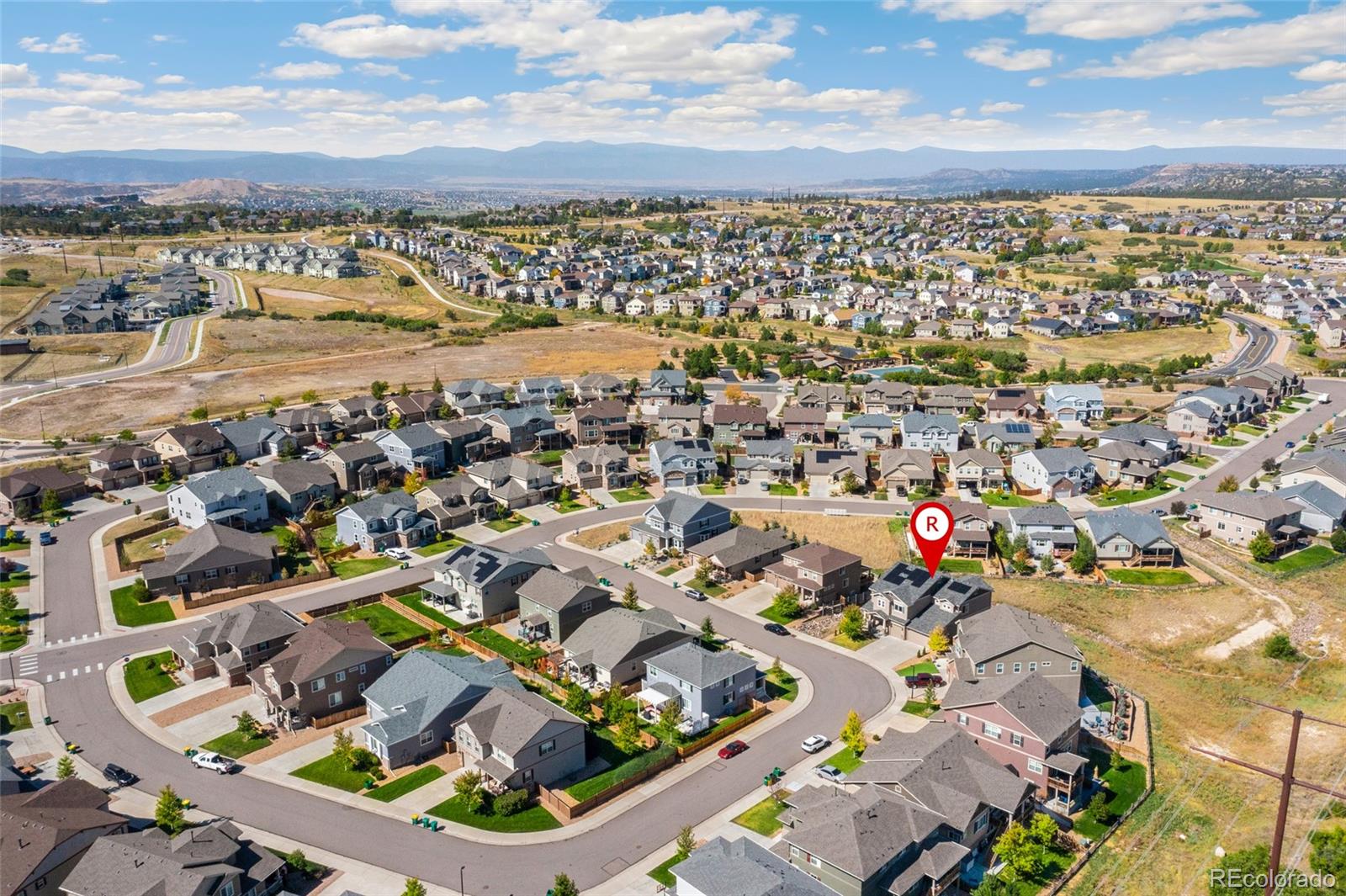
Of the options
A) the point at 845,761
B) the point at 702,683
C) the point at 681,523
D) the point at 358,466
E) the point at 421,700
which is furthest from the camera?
Result: the point at 358,466

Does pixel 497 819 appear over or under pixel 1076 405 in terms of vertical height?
under

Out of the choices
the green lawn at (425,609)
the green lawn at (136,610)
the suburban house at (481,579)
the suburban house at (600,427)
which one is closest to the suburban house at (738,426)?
the suburban house at (600,427)

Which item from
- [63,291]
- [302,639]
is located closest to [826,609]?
[302,639]

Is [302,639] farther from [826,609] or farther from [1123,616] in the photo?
[1123,616]

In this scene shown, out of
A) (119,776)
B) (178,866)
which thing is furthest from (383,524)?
(178,866)

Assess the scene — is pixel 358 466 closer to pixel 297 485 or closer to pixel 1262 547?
pixel 297 485
